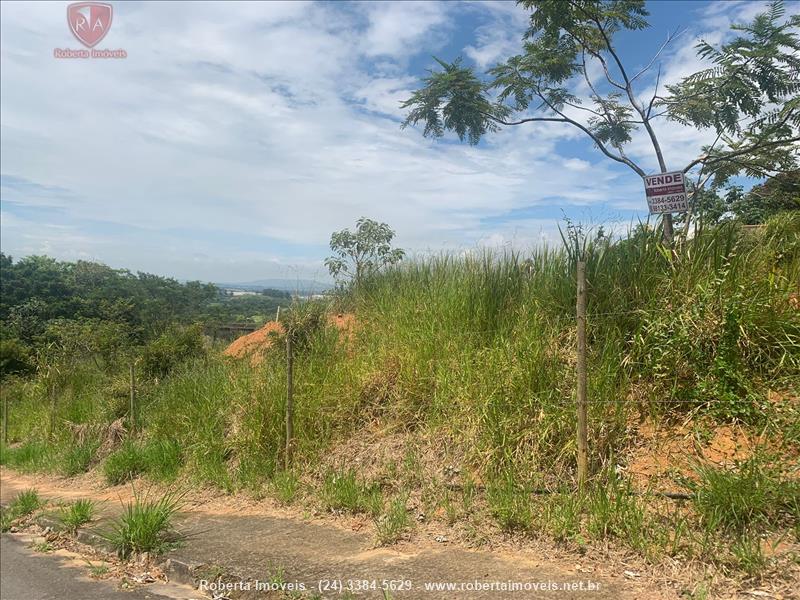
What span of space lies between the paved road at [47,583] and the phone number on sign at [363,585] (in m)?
1.31

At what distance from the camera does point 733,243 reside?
5.37m

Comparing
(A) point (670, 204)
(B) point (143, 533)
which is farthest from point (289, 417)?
(A) point (670, 204)

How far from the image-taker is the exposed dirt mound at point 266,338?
311 inches

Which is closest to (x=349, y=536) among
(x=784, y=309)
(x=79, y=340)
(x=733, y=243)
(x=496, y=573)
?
(x=496, y=573)

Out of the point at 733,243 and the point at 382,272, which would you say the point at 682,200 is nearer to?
the point at 733,243

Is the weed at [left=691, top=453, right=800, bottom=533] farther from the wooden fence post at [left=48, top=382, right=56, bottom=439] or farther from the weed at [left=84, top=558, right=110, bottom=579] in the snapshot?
the wooden fence post at [left=48, top=382, right=56, bottom=439]

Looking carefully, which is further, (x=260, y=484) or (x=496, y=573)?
(x=260, y=484)

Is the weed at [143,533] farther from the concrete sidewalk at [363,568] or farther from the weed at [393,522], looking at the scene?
the weed at [393,522]

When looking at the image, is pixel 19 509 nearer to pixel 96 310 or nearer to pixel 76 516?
pixel 76 516

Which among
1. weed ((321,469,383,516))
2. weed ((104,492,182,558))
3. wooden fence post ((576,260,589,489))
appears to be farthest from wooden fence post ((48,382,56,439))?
wooden fence post ((576,260,589,489))

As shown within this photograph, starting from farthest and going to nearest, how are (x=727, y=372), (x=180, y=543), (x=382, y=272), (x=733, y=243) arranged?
→ (x=382, y=272), (x=733, y=243), (x=180, y=543), (x=727, y=372)

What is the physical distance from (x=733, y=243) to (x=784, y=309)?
95cm

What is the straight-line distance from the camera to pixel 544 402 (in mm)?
4793

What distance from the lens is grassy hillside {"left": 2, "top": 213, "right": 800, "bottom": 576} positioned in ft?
12.4
